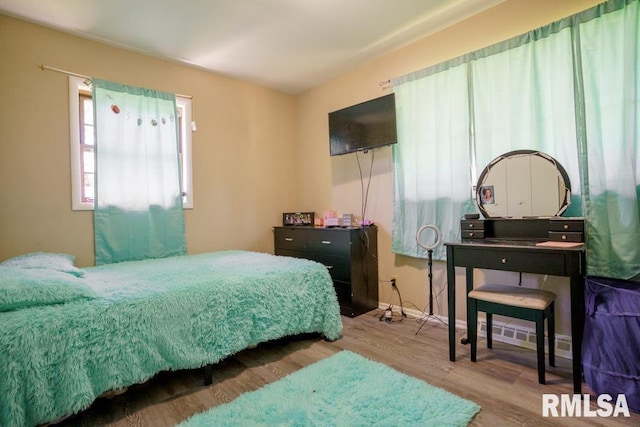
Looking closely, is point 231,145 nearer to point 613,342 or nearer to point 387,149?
point 387,149

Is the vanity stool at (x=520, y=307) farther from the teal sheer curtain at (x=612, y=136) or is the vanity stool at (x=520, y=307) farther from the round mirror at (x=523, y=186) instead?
the round mirror at (x=523, y=186)

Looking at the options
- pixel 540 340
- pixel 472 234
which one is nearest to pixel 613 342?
pixel 540 340

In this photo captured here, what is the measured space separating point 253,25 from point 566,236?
2.72 meters

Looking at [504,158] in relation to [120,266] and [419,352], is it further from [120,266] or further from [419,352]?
[120,266]

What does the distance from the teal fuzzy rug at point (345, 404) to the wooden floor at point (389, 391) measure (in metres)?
0.10

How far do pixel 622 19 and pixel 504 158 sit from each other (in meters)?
0.96

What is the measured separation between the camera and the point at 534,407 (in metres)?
1.53

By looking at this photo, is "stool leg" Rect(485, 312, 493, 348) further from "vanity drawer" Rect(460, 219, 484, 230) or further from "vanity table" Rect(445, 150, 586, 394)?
"vanity drawer" Rect(460, 219, 484, 230)

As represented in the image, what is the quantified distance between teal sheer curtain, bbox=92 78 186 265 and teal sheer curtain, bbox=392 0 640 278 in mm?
2317

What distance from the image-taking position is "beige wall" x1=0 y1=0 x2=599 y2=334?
2.34m

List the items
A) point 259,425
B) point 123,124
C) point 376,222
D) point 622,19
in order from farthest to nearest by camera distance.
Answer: point 376,222, point 123,124, point 622,19, point 259,425

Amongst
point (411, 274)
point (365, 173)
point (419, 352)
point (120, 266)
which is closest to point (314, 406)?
point (419, 352)

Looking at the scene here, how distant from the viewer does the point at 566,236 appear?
184 centimetres

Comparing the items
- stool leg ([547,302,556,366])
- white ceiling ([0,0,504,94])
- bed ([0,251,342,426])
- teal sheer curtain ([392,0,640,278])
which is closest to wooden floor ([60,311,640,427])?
stool leg ([547,302,556,366])
